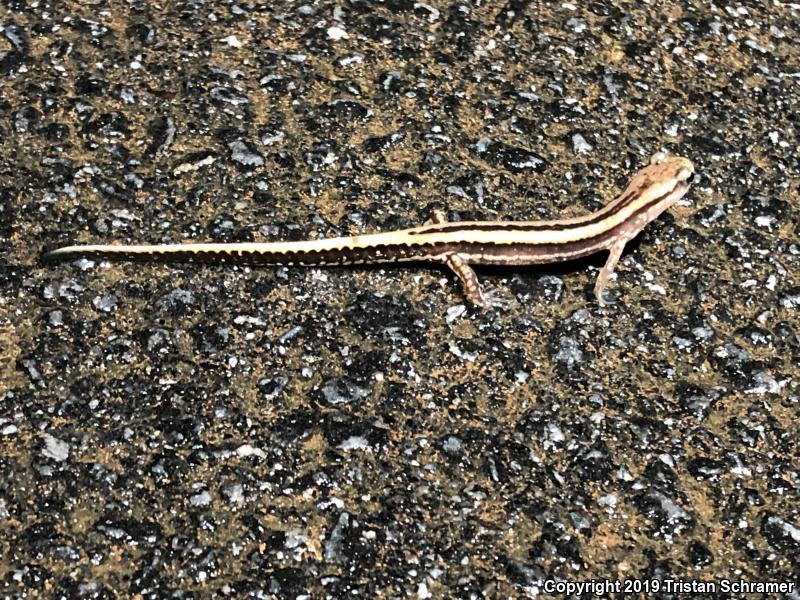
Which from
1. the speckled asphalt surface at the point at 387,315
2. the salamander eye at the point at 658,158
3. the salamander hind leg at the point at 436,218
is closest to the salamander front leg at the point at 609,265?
the speckled asphalt surface at the point at 387,315

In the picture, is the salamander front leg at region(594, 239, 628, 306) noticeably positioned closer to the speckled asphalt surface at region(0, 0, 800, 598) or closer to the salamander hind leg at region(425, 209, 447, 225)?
the speckled asphalt surface at region(0, 0, 800, 598)

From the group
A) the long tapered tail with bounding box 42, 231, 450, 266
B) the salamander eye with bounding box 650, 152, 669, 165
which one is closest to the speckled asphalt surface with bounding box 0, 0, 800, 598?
the long tapered tail with bounding box 42, 231, 450, 266

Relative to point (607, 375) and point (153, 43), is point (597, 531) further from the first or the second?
point (153, 43)

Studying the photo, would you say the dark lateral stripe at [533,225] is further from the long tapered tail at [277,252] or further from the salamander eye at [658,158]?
the salamander eye at [658,158]

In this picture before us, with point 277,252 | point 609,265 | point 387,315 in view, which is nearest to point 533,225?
point 609,265

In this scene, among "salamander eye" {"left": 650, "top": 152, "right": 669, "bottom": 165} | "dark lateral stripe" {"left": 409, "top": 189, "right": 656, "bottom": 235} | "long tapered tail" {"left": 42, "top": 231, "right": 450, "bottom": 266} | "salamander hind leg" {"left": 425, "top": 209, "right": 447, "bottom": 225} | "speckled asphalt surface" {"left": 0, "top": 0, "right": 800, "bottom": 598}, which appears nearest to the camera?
"speckled asphalt surface" {"left": 0, "top": 0, "right": 800, "bottom": 598}

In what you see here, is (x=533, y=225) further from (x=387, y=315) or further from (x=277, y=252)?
(x=277, y=252)
